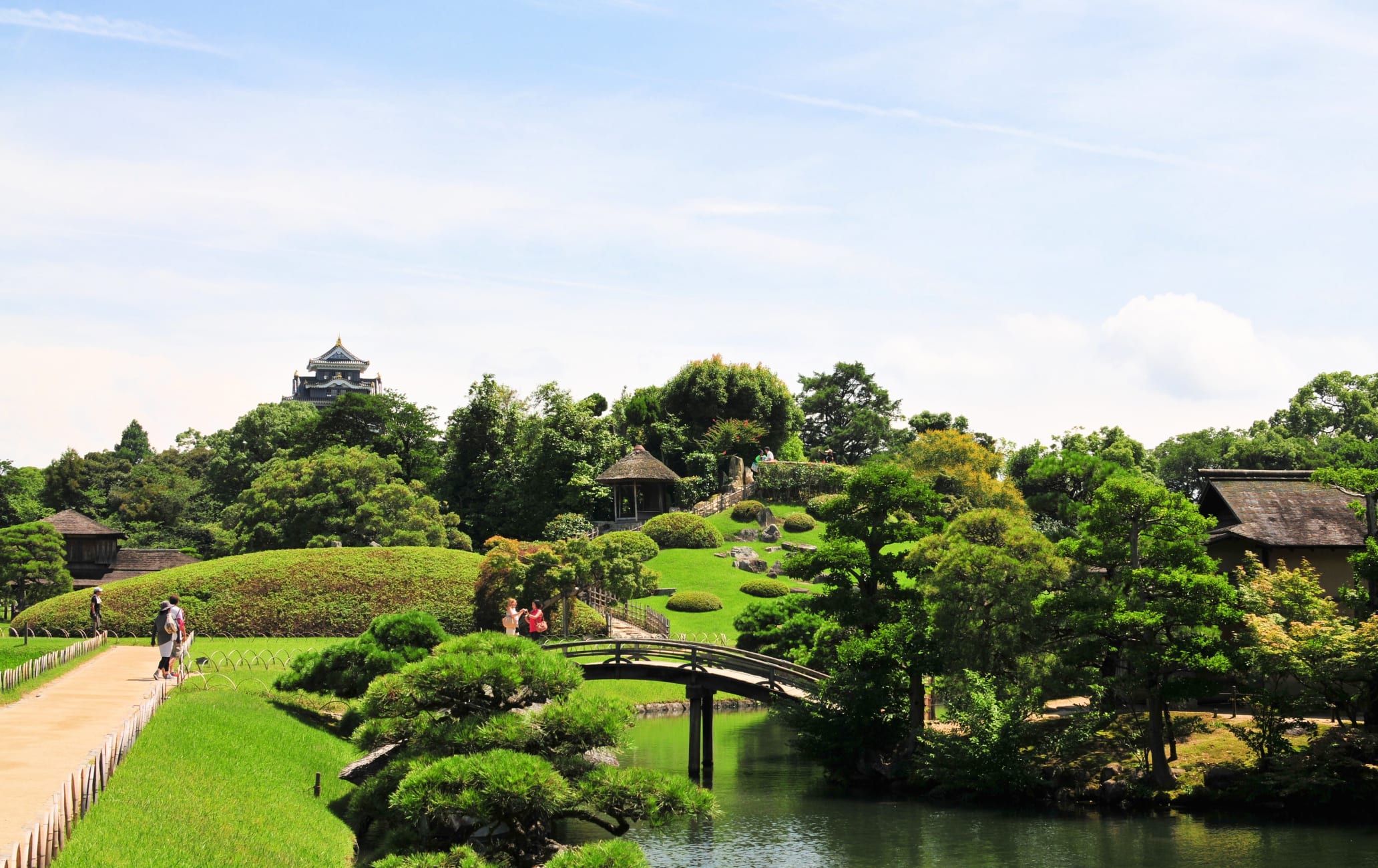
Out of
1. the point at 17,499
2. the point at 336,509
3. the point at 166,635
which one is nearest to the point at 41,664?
the point at 166,635


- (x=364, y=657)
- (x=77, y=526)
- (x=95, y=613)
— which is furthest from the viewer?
(x=77, y=526)

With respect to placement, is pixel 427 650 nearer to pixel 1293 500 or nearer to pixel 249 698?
pixel 249 698

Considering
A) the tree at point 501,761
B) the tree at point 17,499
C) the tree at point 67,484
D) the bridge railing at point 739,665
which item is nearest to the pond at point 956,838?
the bridge railing at point 739,665

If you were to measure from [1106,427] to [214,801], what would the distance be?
207 ft

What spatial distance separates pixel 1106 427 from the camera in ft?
230

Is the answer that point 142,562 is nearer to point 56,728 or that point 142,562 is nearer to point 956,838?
point 56,728

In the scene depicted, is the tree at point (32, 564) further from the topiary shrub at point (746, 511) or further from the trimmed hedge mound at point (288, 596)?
the topiary shrub at point (746, 511)

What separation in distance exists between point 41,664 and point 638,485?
40832 mm

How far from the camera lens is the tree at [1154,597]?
23828mm

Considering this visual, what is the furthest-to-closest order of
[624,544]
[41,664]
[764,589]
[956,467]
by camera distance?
[956,467], [764,589], [624,544], [41,664]

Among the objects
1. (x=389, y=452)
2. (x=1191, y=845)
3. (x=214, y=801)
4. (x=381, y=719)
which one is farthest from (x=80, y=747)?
(x=389, y=452)

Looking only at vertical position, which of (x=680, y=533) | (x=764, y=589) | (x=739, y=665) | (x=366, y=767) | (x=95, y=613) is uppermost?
(x=680, y=533)

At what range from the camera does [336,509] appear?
53.1 m

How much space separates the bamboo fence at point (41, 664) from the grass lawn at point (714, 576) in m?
21.3
